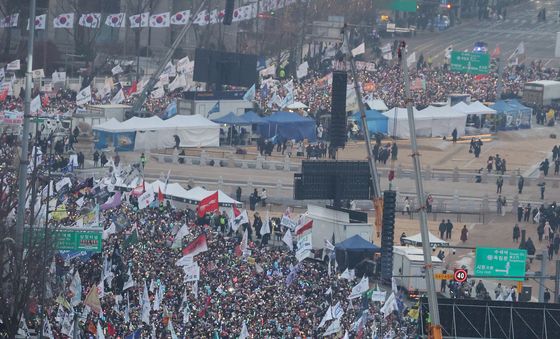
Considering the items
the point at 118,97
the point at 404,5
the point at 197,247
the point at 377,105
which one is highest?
the point at 404,5

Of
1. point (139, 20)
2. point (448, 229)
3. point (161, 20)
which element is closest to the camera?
point (448, 229)

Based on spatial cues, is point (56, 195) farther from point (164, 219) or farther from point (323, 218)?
point (323, 218)

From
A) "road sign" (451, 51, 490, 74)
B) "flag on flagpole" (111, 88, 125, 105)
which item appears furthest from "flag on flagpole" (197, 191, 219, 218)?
"road sign" (451, 51, 490, 74)

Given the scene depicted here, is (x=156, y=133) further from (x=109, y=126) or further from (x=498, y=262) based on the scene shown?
(x=498, y=262)

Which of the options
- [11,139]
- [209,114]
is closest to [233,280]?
[11,139]

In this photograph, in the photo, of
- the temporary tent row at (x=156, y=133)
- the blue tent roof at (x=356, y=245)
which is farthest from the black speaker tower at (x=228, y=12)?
the blue tent roof at (x=356, y=245)

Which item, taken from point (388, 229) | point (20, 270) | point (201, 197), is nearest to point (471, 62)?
point (201, 197)

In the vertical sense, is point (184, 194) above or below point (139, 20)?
below
